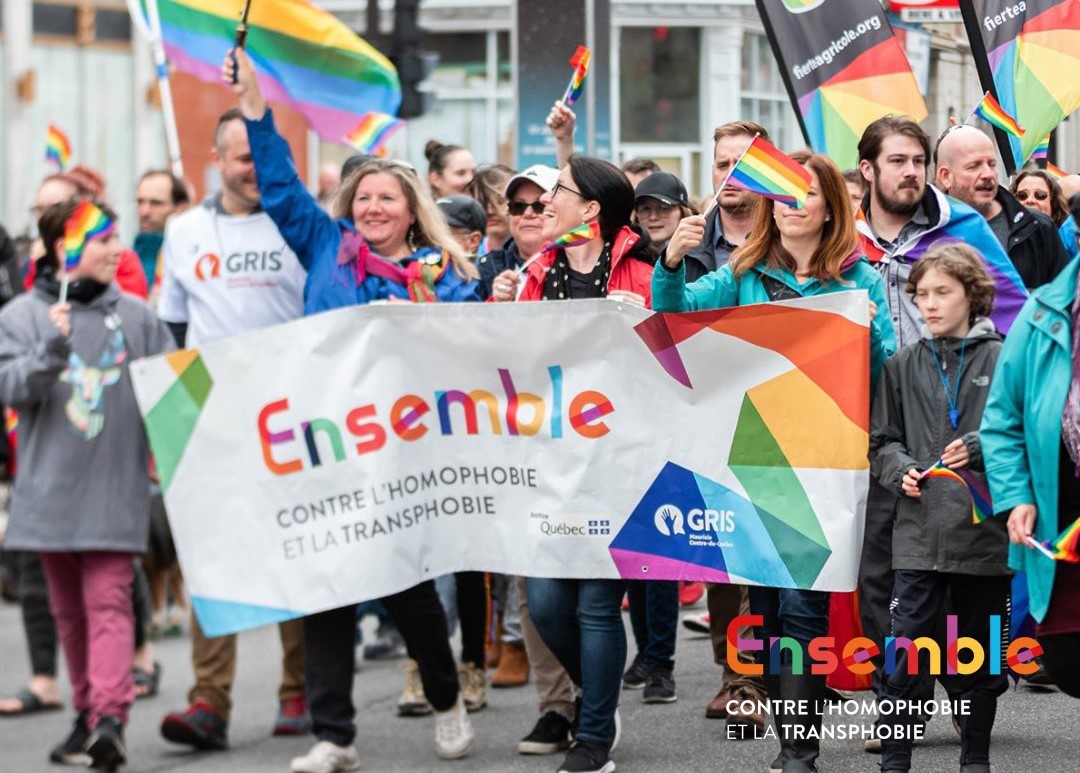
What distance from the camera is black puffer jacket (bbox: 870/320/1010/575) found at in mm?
5910

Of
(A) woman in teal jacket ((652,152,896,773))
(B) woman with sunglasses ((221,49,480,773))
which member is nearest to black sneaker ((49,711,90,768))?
(B) woman with sunglasses ((221,49,480,773))

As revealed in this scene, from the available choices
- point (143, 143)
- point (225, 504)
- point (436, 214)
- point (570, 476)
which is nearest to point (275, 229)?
point (436, 214)

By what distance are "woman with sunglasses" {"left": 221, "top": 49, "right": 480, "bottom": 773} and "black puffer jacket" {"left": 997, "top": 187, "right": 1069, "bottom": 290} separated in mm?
2138

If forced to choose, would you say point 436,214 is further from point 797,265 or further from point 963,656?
point 963,656

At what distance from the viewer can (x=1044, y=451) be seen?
5.29m

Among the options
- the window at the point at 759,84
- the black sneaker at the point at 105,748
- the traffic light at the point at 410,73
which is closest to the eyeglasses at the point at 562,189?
the black sneaker at the point at 105,748

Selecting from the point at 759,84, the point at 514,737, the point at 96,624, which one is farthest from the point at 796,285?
the point at 759,84

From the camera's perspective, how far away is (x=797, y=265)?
256 inches

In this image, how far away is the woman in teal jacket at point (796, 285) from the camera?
616 centimetres

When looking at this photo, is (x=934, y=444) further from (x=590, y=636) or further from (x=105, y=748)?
(x=105, y=748)

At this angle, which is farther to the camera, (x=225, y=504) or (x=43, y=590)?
(x=43, y=590)

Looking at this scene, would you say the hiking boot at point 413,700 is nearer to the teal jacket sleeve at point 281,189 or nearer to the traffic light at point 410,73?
the teal jacket sleeve at point 281,189

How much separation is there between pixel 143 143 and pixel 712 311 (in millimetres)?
24913

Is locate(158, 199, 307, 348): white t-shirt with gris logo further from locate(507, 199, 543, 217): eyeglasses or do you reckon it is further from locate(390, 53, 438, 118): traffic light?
locate(390, 53, 438, 118): traffic light
